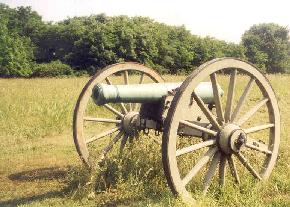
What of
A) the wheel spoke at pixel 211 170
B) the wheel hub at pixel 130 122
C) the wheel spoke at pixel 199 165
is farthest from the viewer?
the wheel hub at pixel 130 122

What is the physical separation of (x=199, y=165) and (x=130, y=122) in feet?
6.38

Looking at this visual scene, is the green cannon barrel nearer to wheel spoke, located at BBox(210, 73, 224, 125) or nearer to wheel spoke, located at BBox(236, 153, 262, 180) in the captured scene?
wheel spoke, located at BBox(210, 73, 224, 125)

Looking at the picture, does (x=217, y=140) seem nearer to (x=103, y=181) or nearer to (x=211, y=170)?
(x=211, y=170)

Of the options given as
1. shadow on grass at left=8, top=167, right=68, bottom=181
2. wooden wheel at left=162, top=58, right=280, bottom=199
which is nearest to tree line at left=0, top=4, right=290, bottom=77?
shadow on grass at left=8, top=167, right=68, bottom=181

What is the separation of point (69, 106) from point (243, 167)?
7.56 meters

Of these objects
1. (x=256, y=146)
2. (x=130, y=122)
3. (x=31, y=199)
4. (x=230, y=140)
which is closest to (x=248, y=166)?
(x=256, y=146)

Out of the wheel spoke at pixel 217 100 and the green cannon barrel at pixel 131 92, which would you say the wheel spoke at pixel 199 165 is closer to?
the wheel spoke at pixel 217 100

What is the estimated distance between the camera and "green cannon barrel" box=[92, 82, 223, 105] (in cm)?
534

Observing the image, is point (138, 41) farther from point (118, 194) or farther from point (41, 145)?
point (118, 194)

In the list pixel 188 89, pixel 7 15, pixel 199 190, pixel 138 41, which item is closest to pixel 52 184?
pixel 199 190

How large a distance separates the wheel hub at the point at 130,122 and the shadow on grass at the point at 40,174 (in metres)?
1.32

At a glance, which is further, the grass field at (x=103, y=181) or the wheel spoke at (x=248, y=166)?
the wheel spoke at (x=248, y=166)

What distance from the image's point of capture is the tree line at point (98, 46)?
4084 centimetres

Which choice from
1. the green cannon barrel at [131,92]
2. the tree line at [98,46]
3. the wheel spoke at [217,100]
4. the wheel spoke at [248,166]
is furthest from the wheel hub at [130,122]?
the tree line at [98,46]
